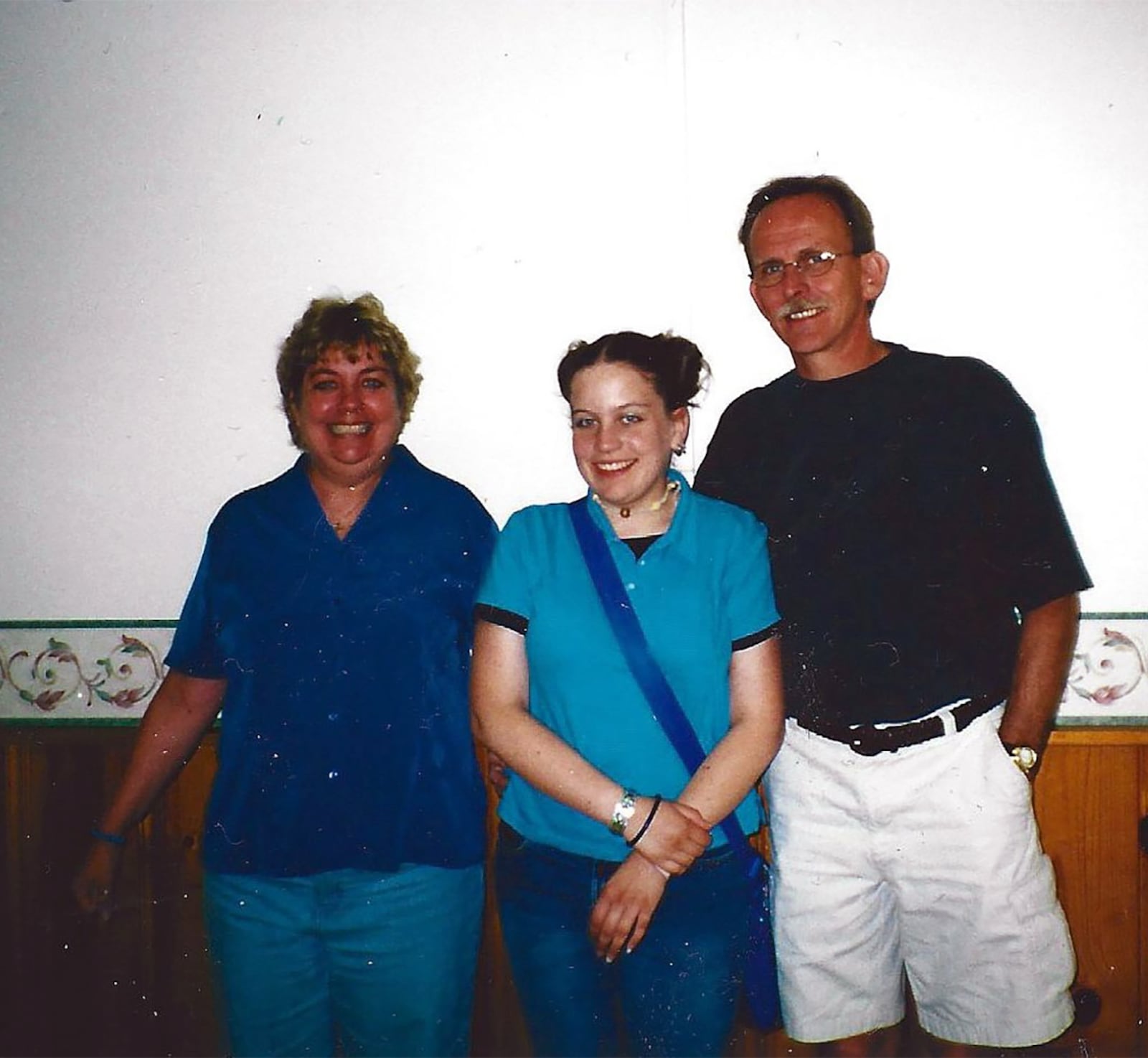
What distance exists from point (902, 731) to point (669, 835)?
1.60 feet

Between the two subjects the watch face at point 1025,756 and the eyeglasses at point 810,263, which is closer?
the watch face at point 1025,756

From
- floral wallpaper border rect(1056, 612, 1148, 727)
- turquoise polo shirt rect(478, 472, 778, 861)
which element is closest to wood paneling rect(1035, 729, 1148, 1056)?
floral wallpaper border rect(1056, 612, 1148, 727)

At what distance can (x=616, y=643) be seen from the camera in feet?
4.22

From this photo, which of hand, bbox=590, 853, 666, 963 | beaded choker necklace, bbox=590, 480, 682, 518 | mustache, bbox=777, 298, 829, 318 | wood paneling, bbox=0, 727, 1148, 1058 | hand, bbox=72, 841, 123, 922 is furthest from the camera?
wood paneling, bbox=0, 727, 1148, 1058

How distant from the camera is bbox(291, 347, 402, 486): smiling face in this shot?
1.53m

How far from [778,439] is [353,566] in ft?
2.79

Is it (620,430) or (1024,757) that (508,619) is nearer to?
(620,430)

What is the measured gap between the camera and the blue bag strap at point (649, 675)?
1.28 meters

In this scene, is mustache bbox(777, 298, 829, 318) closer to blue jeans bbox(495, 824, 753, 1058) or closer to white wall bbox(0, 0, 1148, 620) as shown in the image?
white wall bbox(0, 0, 1148, 620)

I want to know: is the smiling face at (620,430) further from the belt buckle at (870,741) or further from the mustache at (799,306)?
the belt buckle at (870,741)

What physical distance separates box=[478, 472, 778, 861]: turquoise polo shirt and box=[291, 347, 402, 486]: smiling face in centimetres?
37

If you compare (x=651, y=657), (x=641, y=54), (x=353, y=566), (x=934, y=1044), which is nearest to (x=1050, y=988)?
(x=934, y=1044)

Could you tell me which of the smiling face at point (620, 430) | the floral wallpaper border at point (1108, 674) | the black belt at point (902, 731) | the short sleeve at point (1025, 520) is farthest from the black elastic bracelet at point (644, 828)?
the floral wallpaper border at point (1108, 674)

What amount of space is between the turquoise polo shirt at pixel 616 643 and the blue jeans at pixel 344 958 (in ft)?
1.03
